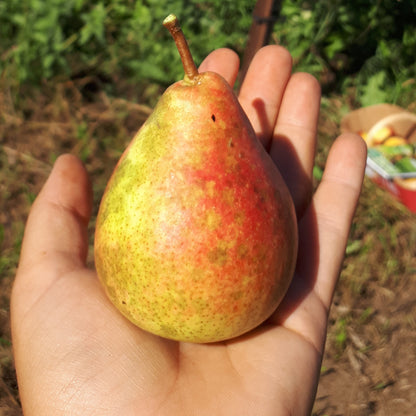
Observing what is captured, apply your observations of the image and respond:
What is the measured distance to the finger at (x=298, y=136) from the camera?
2.94 metres

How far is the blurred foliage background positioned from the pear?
2704mm

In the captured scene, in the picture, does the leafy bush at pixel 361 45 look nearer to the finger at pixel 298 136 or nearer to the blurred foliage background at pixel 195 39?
the blurred foliage background at pixel 195 39

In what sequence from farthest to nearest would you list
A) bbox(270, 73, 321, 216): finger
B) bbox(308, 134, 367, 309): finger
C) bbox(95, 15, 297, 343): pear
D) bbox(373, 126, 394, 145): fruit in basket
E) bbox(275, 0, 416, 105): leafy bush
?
bbox(373, 126, 394, 145): fruit in basket → bbox(275, 0, 416, 105): leafy bush → bbox(270, 73, 321, 216): finger → bbox(308, 134, 367, 309): finger → bbox(95, 15, 297, 343): pear

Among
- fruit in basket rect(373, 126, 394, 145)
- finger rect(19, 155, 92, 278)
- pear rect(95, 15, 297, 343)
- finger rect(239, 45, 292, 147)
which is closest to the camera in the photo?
pear rect(95, 15, 297, 343)

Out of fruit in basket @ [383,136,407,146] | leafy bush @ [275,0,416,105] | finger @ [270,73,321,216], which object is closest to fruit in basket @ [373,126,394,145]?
fruit in basket @ [383,136,407,146]

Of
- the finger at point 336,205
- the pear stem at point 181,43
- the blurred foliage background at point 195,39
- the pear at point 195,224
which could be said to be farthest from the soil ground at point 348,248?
the pear stem at point 181,43

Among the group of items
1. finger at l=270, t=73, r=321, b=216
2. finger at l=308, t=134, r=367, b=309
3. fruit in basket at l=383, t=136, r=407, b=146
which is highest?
finger at l=270, t=73, r=321, b=216

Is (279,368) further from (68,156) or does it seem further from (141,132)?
→ (68,156)

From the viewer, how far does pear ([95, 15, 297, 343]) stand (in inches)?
73.1

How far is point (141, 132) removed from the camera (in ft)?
6.88

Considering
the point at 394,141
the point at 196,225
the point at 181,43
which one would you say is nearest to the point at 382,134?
the point at 394,141

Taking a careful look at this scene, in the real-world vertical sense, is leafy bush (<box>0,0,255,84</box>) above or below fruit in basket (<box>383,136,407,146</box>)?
above

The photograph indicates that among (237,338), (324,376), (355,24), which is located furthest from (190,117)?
(355,24)

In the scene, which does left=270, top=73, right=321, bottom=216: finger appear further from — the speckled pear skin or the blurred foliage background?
the blurred foliage background
